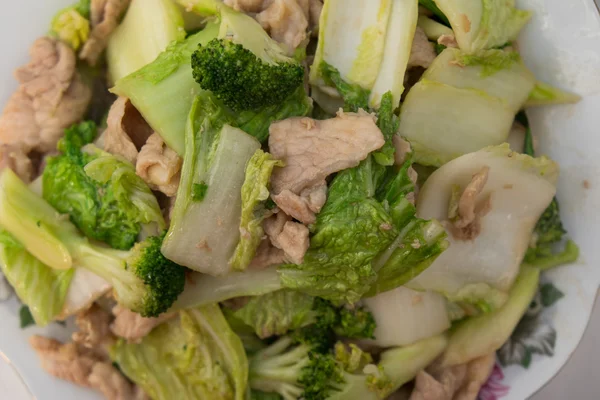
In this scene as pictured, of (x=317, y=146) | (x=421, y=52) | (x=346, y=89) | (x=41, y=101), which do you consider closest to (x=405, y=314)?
(x=317, y=146)

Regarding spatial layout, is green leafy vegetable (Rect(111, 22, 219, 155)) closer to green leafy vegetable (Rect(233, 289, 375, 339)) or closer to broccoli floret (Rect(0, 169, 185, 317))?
broccoli floret (Rect(0, 169, 185, 317))

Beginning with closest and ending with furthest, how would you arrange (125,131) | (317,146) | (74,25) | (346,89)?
1. (317,146)
2. (346,89)
3. (125,131)
4. (74,25)

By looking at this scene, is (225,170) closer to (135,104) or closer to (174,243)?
(174,243)

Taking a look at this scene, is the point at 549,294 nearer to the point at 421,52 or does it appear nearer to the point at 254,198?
the point at 421,52

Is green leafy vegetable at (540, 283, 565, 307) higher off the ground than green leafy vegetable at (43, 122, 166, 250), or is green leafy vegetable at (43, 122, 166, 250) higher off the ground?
green leafy vegetable at (43, 122, 166, 250)

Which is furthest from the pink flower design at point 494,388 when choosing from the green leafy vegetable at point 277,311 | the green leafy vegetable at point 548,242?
the green leafy vegetable at point 277,311

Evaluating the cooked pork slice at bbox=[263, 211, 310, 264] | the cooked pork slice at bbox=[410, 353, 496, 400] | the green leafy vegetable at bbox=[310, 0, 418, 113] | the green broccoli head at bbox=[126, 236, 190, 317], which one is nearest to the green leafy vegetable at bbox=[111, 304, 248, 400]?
the green broccoli head at bbox=[126, 236, 190, 317]

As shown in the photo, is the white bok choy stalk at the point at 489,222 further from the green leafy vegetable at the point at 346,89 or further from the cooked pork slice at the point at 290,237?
the cooked pork slice at the point at 290,237
